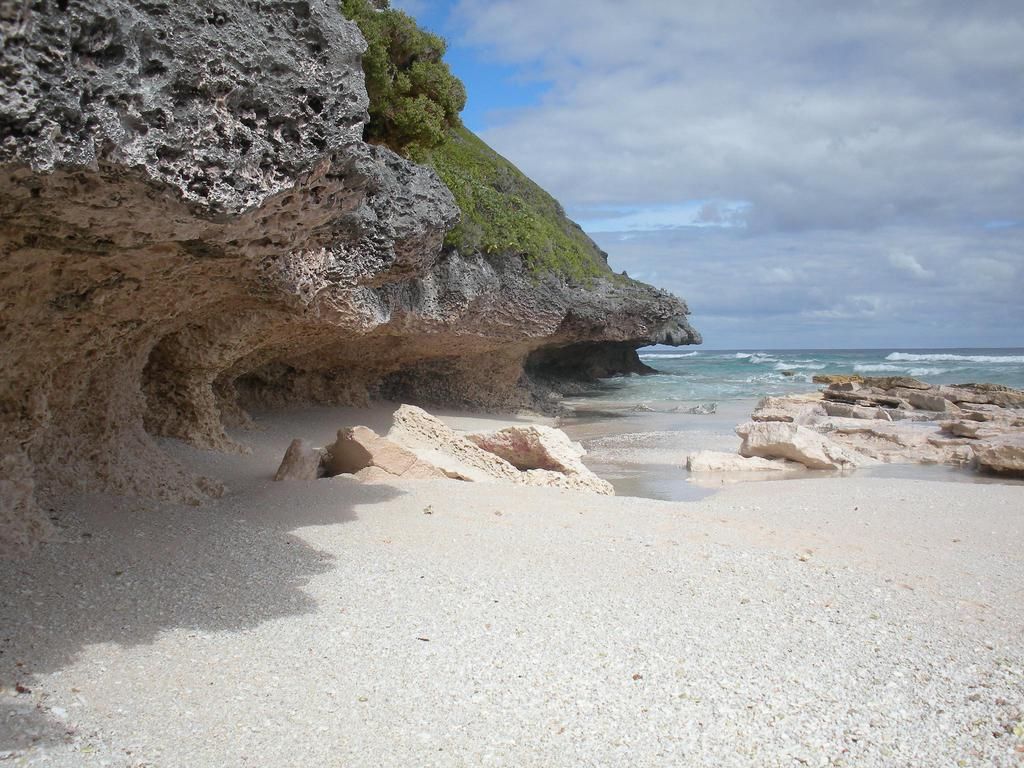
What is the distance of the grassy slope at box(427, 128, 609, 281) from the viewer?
49.7 ft

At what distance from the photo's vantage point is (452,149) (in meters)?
16.3

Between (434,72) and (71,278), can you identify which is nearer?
(71,278)

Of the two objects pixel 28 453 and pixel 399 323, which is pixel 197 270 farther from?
pixel 399 323

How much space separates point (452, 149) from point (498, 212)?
164 centimetres

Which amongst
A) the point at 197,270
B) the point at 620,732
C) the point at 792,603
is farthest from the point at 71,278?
the point at 792,603

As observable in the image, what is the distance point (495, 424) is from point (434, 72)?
24.3 ft

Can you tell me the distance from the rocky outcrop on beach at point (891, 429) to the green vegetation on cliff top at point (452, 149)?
19.4 ft

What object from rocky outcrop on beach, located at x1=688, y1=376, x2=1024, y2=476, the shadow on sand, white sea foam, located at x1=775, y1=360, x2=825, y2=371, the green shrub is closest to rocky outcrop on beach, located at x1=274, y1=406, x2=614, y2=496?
the shadow on sand

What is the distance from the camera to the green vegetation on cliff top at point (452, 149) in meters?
11.6

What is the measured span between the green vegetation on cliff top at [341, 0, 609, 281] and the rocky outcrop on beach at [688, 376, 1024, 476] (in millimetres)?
A: 5909

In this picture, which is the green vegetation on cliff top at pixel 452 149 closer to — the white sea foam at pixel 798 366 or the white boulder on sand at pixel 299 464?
the white boulder on sand at pixel 299 464

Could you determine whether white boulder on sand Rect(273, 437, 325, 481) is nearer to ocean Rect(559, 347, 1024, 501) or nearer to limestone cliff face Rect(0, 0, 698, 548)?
limestone cliff face Rect(0, 0, 698, 548)

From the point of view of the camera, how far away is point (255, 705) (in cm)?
331

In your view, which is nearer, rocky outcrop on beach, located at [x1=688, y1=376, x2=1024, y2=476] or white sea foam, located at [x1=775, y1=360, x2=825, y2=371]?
Answer: rocky outcrop on beach, located at [x1=688, y1=376, x2=1024, y2=476]
